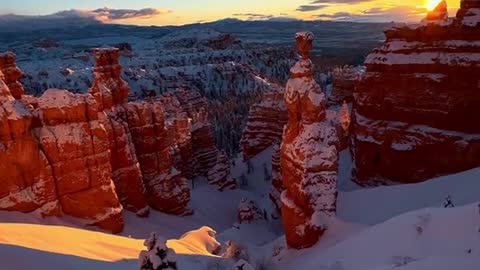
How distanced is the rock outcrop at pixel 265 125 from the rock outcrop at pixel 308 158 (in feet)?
92.2

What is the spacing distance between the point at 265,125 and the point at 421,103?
2156cm

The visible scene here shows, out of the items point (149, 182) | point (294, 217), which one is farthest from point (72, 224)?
point (294, 217)

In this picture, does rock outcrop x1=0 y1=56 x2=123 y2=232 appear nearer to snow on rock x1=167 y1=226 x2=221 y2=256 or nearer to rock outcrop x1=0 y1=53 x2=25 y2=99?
snow on rock x1=167 y1=226 x2=221 y2=256

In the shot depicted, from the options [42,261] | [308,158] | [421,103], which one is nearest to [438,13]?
[421,103]

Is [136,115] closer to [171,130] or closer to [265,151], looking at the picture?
[171,130]

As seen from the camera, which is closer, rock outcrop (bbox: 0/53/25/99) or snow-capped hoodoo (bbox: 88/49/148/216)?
snow-capped hoodoo (bbox: 88/49/148/216)

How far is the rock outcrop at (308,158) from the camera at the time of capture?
69.0 ft

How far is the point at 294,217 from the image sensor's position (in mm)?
21734

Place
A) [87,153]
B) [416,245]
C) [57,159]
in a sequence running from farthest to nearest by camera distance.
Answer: [87,153] < [57,159] < [416,245]

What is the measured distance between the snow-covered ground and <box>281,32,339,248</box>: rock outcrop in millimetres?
836

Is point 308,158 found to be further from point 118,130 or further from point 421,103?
point 421,103

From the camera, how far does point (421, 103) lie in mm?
31766

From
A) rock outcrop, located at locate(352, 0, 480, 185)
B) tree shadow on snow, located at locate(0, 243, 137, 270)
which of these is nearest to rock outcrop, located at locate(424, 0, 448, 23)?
rock outcrop, located at locate(352, 0, 480, 185)

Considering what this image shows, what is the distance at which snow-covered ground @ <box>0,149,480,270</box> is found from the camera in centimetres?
1434
